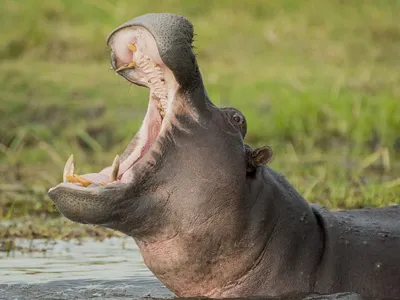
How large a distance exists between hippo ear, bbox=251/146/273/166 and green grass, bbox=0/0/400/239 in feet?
9.34

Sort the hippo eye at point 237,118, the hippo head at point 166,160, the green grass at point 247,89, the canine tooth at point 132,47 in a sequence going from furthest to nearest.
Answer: the green grass at point 247,89 → the hippo eye at point 237,118 → the canine tooth at point 132,47 → the hippo head at point 166,160

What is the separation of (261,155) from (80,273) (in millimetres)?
1653

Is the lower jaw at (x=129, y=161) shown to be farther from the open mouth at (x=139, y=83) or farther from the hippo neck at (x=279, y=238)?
the hippo neck at (x=279, y=238)

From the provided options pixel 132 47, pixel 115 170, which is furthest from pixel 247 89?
pixel 115 170

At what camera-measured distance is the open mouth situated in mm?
4918

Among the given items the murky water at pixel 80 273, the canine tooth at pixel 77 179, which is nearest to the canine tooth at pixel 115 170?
the canine tooth at pixel 77 179

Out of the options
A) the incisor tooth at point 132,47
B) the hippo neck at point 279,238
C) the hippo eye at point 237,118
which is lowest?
the hippo neck at point 279,238

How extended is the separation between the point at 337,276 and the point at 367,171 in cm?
478

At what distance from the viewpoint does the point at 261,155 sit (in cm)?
512

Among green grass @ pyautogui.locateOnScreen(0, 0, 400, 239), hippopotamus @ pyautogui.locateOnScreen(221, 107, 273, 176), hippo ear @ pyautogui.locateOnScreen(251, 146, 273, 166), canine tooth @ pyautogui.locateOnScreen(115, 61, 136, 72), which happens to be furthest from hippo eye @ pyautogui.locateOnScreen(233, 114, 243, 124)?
green grass @ pyautogui.locateOnScreen(0, 0, 400, 239)

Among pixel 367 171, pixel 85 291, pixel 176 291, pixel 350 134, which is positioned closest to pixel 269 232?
pixel 176 291

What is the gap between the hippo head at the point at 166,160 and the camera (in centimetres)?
483

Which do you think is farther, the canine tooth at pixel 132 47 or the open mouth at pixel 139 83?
the canine tooth at pixel 132 47

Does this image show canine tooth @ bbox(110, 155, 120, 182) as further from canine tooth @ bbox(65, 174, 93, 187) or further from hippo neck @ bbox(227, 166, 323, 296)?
hippo neck @ bbox(227, 166, 323, 296)
